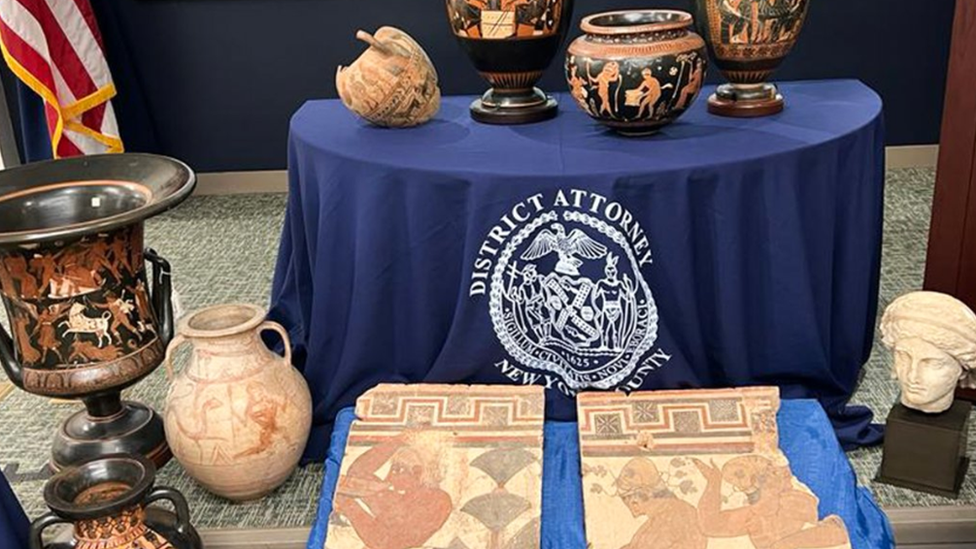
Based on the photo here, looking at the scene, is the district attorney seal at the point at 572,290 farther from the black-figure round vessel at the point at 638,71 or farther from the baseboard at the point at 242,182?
the baseboard at the point at 242,182

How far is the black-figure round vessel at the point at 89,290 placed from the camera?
1688 millimetres

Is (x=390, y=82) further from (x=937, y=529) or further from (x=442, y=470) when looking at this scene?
(x=937, y=529)

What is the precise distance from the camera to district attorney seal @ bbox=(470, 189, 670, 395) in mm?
1677

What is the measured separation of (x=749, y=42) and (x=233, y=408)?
1183 millimetres

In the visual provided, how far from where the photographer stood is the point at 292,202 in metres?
2.04

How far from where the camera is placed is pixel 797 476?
163 centimetres

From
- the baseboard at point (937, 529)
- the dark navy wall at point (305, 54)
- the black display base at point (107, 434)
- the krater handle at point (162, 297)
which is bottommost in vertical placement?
the baseboard at point (937, 529)

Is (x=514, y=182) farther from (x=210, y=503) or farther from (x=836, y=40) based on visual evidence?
(x=836, y=40)

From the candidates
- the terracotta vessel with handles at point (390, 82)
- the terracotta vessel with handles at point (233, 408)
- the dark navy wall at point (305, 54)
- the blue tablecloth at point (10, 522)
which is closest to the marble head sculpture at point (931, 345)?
the terracotta vessel with handles at point (390, 82)

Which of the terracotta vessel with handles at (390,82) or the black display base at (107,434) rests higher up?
the terracotta vessel with handles at (390,82)

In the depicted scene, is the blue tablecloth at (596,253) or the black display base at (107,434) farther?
the black display base at (107,434)

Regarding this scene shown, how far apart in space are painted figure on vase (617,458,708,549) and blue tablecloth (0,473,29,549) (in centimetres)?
100

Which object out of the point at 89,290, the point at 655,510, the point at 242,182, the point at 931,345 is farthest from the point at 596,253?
the point at 242,182

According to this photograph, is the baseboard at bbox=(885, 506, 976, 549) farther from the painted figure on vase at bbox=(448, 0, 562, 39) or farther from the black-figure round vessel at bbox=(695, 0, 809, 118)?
the painted figure on vase at bbox=(448, 0, 562, 39)
